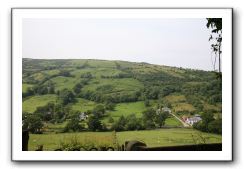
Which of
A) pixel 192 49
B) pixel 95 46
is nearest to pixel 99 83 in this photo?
pixel 95 46

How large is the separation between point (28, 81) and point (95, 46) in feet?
1.94

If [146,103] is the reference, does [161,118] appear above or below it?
below

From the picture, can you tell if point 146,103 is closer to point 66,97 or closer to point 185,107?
point 185,107

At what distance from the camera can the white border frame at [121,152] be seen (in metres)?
7.27

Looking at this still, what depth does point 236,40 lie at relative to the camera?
23.9ft

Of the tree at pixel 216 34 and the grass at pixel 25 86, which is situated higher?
the tree at pixel 216 34

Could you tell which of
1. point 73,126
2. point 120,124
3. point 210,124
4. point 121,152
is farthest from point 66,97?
point 210,124

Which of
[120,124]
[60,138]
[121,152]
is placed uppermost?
[120,124]

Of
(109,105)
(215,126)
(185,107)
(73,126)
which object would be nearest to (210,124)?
(215,126)

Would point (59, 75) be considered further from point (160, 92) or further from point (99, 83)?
point (160, 92)

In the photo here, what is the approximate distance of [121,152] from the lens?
730 cm

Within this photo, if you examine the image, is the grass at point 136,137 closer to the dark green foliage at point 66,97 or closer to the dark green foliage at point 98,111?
the dark green foliage at point 98,111

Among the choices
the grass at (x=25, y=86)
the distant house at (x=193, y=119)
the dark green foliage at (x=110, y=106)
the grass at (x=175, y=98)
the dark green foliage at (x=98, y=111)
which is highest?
the grass at (x=25, y=86)

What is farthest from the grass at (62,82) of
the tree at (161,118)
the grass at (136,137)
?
the tree at (161,118)
